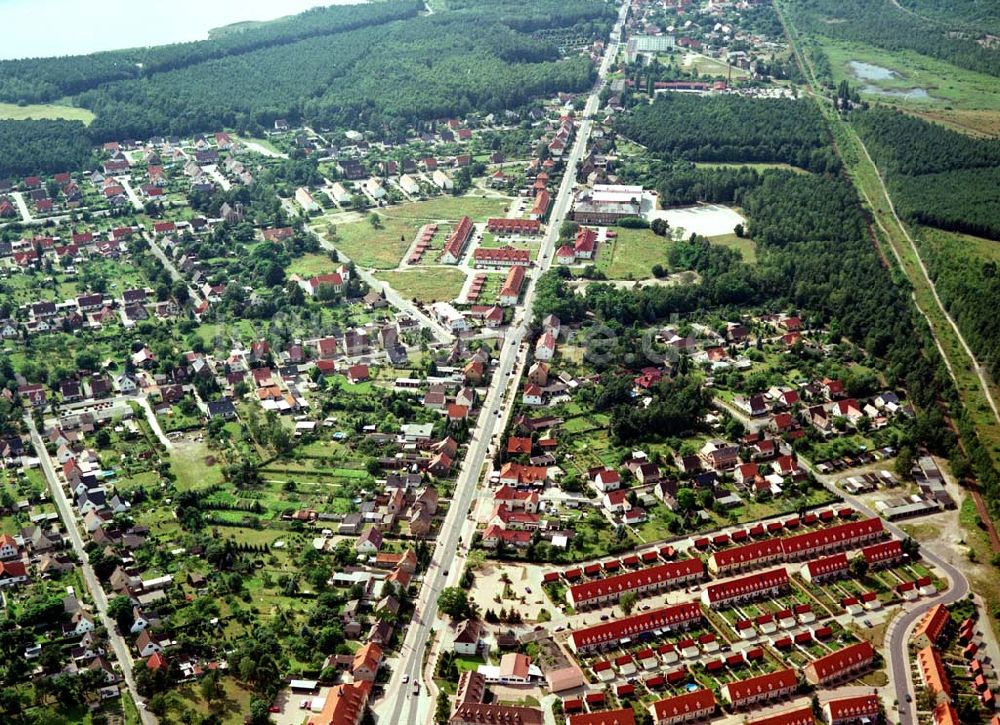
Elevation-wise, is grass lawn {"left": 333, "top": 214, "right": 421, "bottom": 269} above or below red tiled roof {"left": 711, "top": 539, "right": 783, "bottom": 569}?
above

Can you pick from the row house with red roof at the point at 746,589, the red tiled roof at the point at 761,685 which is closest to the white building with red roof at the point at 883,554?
the row house with red roof at the point at 746,589

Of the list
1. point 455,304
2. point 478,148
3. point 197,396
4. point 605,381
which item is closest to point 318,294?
point 455,304

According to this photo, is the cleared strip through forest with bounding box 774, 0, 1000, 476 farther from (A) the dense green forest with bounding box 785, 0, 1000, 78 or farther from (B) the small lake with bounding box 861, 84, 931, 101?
(A) the dense green forest with bounding box 785, 0, 1000, 78

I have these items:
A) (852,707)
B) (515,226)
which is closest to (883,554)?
(852,707)

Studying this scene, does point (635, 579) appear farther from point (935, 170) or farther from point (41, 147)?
point (41, 147)

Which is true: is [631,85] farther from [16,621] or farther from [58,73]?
[16,621]

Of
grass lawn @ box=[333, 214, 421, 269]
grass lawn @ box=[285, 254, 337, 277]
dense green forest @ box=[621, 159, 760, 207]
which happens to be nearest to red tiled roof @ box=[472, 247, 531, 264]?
grass lawn @ box=[333, 214, 421, 269]
